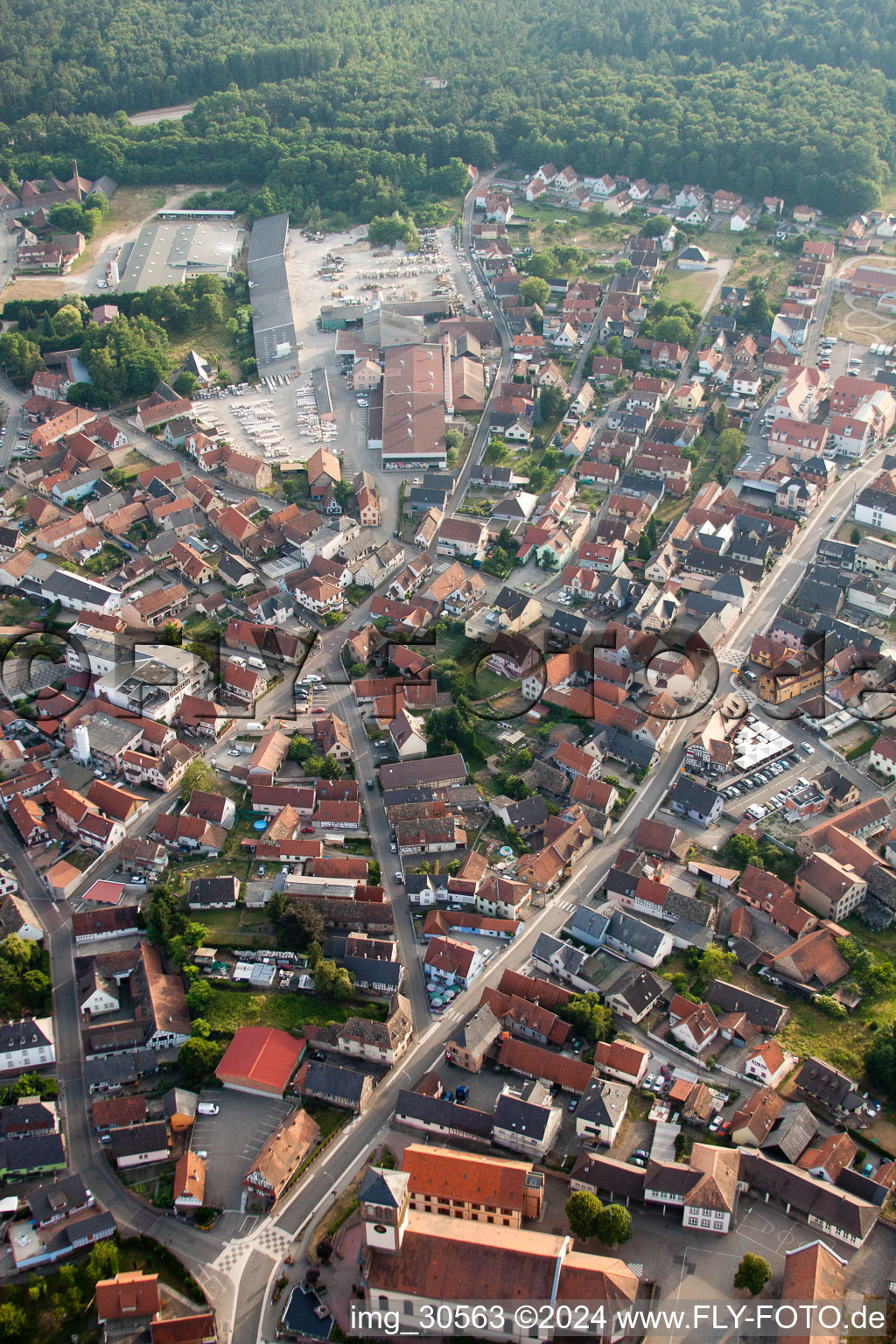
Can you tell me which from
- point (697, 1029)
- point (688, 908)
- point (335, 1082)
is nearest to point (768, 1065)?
point (697, 1029)

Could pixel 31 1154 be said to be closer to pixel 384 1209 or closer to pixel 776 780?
pixel 384 1209

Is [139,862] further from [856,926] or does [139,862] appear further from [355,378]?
[355,378]

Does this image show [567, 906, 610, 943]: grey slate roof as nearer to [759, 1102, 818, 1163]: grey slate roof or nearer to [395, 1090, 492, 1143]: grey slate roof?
[395, 1090, 492, 1143]: grey slate roof

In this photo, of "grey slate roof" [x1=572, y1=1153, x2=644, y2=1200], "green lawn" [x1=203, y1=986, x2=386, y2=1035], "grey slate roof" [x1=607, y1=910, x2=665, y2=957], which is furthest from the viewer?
"grey slate roof" [x1=607, y1=910, x2=665, y2=957]

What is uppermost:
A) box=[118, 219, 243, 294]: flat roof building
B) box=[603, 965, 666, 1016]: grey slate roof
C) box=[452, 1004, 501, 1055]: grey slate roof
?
box=[118, 219, 243, 294]: flat roof building

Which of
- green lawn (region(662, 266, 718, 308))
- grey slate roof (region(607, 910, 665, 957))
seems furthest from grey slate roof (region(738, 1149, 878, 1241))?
green lawn (region(662, 266, 718, 308))

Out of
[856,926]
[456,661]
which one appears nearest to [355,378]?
[456,661]
